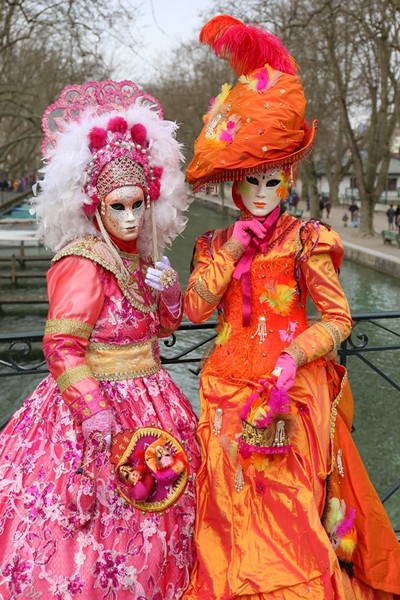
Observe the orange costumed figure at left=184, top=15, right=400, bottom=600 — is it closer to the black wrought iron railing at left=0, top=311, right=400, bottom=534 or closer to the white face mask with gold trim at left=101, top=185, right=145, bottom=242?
the white face mask with gold trim at left=101, top=185, right=145, bottom=242

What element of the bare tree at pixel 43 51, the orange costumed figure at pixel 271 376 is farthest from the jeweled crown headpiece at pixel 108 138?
the bare tree at pixel 43 51

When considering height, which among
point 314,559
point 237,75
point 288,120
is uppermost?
point 237,75

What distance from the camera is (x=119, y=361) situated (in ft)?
7.28

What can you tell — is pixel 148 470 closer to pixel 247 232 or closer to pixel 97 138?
pixel 247 232

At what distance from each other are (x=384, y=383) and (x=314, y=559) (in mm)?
6117

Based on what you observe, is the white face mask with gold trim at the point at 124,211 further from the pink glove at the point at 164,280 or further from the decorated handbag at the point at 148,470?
the decorated handbag at the point at 148,470

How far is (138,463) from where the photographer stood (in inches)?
A: 73.3

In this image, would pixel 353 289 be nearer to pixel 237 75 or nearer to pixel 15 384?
pixel 15 384

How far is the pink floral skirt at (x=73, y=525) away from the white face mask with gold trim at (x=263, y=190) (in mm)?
800

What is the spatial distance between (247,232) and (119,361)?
Result: 68cm

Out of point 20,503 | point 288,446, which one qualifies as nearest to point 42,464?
point 20,503

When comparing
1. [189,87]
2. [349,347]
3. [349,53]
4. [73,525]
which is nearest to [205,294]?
[73,525]

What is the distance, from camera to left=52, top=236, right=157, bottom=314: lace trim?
217 centimetres

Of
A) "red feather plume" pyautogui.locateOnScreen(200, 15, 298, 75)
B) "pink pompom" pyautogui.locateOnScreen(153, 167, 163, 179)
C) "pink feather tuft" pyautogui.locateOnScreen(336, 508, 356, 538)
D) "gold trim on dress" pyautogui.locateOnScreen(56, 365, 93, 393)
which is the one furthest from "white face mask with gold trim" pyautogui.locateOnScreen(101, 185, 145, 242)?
"pink feather tuft" pyautogui.locateOnScreen(336, 508, 356, 538)
